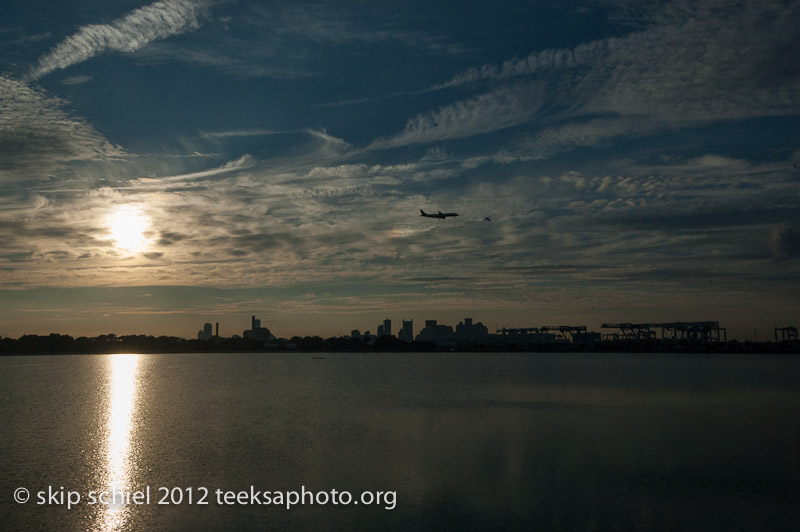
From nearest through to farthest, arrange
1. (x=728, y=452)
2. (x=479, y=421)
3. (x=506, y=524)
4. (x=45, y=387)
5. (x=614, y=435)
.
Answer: (x=506, y=524) < (x=728, y=452) < (x=614, y=435) < (x=479, y=421) < (x=45, y=387)

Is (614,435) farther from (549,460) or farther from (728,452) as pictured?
(549,460)

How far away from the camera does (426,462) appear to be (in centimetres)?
3747

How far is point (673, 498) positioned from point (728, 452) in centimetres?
1490

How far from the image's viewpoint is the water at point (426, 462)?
26.8 meters

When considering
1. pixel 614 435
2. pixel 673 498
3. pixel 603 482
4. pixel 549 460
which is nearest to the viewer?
pixel 673 498

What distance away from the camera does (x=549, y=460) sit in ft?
126

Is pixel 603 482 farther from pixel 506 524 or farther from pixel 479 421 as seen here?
pixel 479 421

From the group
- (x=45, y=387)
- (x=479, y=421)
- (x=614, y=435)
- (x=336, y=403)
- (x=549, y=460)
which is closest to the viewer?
(x=549, y=460)

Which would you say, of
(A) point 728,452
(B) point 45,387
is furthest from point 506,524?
(B) point 45,387

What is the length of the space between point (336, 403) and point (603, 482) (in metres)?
46.8

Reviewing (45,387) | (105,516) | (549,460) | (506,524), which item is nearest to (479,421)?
(549,460)

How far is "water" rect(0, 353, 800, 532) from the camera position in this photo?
2675 centimetres

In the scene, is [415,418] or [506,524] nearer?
[506,524]

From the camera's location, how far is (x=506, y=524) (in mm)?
25469
